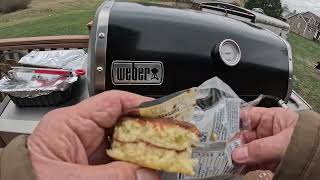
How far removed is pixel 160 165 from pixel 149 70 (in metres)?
0.87

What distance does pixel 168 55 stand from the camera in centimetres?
187

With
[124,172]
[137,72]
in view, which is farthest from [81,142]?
[137,72]

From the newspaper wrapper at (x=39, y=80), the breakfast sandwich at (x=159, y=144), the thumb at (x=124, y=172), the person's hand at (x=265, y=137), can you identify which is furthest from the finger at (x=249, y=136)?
the newspaper wrapper at (x=39, y=80)

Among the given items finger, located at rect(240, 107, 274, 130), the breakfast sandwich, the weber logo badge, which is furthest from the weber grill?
the breakfast sandwich

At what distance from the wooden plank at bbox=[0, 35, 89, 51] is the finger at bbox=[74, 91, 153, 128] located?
2086mm

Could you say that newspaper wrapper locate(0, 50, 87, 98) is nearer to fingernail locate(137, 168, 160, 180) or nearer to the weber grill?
the weber grill

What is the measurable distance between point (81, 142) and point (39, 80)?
1.08 meters

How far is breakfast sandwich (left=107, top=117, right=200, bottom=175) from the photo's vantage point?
106 cm

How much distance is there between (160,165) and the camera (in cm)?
105

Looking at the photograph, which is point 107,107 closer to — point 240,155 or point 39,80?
point 240,155

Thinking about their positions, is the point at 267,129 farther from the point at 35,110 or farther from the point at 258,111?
the point at 35,110

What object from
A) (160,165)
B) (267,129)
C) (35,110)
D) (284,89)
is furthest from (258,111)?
(35,110)

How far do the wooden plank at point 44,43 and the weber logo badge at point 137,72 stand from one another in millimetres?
1440

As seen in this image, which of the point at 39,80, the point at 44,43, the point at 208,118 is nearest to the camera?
the point at 208,118
